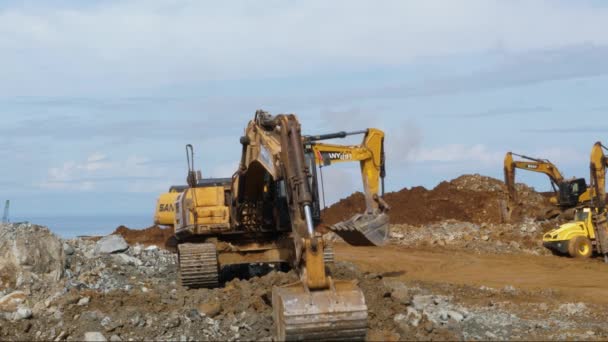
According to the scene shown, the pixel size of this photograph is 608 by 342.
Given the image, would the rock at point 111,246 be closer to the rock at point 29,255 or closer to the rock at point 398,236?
the rock at point 29,255

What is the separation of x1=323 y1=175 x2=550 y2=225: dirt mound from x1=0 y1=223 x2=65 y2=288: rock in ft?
65.8

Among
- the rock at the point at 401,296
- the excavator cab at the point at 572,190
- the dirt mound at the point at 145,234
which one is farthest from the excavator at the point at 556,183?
the rock at the point at 401,296

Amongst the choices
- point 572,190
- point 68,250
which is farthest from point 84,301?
point 572,190

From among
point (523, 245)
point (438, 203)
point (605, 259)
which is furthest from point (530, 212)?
point (605, 259)

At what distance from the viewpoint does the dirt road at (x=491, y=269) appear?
1806 centimetres

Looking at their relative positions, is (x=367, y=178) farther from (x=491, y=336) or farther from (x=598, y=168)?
(x=598, y=168)

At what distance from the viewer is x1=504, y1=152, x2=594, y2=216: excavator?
98.1ft

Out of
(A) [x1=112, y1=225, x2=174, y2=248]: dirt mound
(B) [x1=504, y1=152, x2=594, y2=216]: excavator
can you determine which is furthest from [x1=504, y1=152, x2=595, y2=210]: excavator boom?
(A) [x1=112, y1=225, x2=174, y2=248]: dirt mound

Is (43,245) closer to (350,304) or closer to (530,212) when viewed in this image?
(350,304)

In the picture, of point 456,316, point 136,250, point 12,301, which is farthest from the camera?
point 136,250

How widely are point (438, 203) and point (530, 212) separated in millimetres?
3888

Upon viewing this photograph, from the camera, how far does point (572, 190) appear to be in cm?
2994

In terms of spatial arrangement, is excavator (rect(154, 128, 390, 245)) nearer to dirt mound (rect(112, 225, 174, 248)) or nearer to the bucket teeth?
the bucket teeth

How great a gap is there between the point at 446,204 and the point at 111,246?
809 inches
